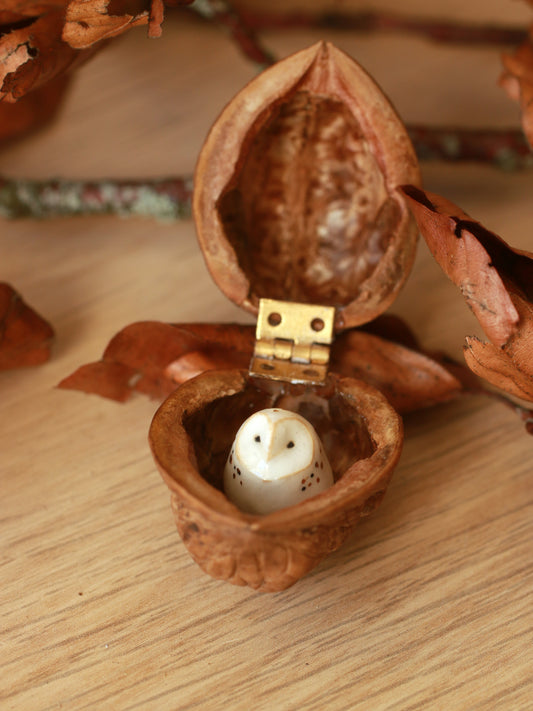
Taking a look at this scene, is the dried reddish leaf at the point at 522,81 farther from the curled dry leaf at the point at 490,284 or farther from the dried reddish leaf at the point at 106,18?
the dried reddish leaf at the point at 106,18

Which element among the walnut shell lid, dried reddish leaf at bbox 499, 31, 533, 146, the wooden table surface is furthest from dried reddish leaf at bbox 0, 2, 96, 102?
dried reddish leaf at bbox 499, 31, 533, 146

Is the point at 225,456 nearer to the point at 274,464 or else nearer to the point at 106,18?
the point at 274,464

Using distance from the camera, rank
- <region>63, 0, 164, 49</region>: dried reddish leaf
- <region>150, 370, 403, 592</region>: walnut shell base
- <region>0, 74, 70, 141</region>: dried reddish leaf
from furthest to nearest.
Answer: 1. <region>0, 74, 70, 141</region>: dried reddish leaf
2. <region>63, 0, 164, 49</region>: dried reddish leaf
3. <region>150, 370, 403, 592</region>: walnut shell base

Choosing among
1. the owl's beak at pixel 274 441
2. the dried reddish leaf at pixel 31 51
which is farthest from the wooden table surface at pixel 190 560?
the dried reddish leaf at pixel 31 51

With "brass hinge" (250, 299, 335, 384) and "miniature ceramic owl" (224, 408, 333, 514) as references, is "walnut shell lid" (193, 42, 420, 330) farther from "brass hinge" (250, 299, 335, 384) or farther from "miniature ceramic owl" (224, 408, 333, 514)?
"miniature ceramic owl" (224, 408, 333, 514)

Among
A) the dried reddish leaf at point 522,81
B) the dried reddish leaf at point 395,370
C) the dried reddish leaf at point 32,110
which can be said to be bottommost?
the dried reddish leaf at point 395,370
